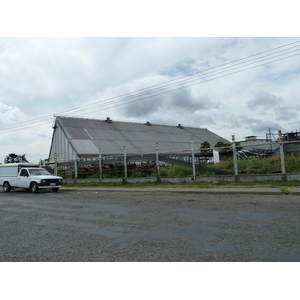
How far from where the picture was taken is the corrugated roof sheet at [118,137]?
45.7 m

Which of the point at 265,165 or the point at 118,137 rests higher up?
the point at 118,137

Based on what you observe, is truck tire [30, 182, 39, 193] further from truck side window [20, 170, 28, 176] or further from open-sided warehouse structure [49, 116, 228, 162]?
open-sided warehouse structure [49, 116, 228, 162]

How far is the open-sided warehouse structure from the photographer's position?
1763 inches

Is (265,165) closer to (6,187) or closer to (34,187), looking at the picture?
(34,187)

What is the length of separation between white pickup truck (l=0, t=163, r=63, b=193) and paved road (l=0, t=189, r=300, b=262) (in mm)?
9581

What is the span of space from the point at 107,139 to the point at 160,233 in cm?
4377

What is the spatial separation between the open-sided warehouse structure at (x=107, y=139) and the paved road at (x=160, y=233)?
2966 cm

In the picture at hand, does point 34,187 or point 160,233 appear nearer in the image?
point 160,233

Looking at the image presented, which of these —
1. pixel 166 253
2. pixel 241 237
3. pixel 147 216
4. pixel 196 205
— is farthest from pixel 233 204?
pixel 166 253

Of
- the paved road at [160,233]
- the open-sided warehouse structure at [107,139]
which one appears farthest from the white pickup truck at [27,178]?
the open-sided warehouse structure at [107,139]

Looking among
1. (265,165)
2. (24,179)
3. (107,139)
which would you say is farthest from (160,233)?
(107,139)

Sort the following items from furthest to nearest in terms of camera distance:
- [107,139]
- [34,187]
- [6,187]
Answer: [107,139]
[6,187]
[34,187]

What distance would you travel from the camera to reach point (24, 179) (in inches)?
811

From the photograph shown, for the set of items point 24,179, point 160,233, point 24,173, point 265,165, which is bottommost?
point 160,233
